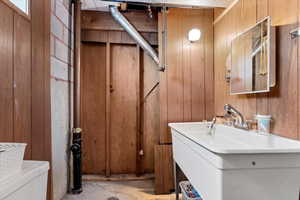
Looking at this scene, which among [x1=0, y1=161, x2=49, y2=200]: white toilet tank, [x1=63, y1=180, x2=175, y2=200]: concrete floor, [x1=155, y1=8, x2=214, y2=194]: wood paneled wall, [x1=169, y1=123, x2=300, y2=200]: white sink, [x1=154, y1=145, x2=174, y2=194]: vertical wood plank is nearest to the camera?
[x1=0, y1=161, x2=49, y2=200]: white toilet tank

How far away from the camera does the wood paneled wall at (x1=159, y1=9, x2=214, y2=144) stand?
263cm

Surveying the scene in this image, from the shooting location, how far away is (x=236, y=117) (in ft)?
5.82

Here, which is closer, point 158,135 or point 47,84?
point 47,84

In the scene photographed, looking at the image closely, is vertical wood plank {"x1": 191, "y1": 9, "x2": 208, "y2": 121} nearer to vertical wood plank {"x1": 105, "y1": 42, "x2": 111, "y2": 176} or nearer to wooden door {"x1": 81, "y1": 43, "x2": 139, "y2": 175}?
wooden door {"x1": 81, "y1": 43, "x2": 139, "y2": 175}

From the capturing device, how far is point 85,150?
297 cm

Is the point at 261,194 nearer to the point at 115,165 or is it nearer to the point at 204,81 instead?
the point at 204,81

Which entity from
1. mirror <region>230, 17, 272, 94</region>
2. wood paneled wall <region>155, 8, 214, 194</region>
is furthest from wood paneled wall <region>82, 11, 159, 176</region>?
mirror <region>230, 17, 272, 94</region>

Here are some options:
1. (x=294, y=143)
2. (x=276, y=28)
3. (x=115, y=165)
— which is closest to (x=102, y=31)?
(x=115, y=165)

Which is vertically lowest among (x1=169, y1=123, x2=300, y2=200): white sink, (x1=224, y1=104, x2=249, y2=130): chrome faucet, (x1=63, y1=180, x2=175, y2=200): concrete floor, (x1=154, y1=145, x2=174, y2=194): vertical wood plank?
(x1=63, y1=180, x2=175, y2=200): concrete floor

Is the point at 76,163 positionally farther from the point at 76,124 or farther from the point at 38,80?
the point at 38,80

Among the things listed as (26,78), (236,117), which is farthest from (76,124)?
(236,117)

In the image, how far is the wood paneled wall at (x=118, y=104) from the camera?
117 inches

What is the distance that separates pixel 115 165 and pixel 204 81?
1824 mm

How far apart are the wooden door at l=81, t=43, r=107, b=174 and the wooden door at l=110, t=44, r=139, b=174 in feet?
0.49
